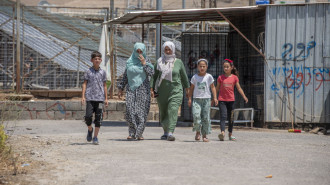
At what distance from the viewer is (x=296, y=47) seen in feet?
44.4

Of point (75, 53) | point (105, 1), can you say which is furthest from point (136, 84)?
point (105, 1)

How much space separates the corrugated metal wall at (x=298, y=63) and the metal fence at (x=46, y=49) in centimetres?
574

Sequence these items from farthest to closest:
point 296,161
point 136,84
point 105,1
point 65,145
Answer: point 105,1 < point 136,84 < point 65,145 < point 296,161

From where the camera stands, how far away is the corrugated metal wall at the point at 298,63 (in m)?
13.5

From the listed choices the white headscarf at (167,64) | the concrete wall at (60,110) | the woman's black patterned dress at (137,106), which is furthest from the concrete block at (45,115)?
the white headscarf at (167,64)

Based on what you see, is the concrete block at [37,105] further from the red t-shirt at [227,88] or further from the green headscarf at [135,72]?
the red t-shirt at [227,88]

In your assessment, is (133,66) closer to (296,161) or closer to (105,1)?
(296,161)

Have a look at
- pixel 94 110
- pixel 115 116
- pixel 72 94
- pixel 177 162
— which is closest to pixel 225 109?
pixel 94 110

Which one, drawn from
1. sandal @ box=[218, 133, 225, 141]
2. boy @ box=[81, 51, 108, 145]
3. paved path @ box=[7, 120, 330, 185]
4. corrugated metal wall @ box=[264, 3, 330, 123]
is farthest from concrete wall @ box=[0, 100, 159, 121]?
boy @ box=[81, 51, 108, 145]

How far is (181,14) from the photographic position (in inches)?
548

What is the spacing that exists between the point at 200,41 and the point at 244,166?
934 cm

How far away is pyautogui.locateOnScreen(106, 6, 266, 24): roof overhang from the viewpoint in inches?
515

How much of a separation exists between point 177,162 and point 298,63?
24.4 feet

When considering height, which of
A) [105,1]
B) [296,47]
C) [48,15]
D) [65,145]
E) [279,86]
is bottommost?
[65,145]
